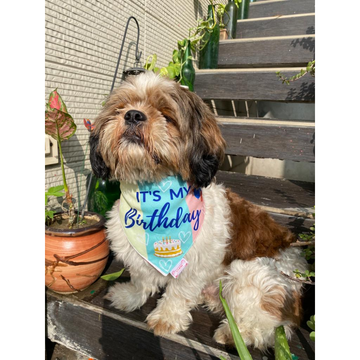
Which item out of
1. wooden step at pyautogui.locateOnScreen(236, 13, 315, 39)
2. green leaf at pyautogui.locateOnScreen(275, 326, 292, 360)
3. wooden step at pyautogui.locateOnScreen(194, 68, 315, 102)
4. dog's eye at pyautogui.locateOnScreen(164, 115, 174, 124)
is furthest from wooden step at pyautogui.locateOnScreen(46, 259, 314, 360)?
wooden step at pyautogui.locateOnScreen(236, 13, 315, 39)

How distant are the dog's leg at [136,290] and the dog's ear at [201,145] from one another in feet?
2.13

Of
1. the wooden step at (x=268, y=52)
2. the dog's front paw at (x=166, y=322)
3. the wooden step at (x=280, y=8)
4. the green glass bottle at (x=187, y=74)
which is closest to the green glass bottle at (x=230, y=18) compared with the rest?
the wooden step at (x=268, y=52)

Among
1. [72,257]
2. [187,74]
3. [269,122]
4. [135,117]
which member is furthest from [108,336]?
[187,74]

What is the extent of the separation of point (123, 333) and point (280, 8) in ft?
16.3

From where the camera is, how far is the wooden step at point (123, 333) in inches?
58.6

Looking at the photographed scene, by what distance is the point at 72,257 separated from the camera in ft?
5.80

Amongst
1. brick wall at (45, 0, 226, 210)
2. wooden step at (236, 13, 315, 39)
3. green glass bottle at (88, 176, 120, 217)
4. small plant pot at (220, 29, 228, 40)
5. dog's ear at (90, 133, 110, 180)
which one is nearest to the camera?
dog's ear at (90, 133, 110, 180)

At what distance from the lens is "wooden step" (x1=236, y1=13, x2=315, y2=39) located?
3.79 metres

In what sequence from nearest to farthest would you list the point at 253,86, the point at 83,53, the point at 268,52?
the point at 83,53
the point at 253,86
the point at 268,52

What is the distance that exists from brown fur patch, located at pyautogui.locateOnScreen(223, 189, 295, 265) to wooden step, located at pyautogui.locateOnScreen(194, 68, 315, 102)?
1.55 m

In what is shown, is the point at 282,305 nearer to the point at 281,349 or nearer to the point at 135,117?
the point at 281,349

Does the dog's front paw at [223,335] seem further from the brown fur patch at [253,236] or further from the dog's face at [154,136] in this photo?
the dog's face at [154,136]

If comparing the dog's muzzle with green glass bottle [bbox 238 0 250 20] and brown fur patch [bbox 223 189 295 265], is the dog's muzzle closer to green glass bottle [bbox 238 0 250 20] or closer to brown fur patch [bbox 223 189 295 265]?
brown fur patch [bbox 223 189 295 265]

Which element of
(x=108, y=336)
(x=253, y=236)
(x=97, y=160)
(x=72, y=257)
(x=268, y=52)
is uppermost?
(x=268, y=52)
